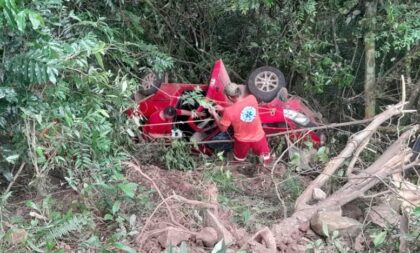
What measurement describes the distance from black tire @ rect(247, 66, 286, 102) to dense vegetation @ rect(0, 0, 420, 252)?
419 millimetres

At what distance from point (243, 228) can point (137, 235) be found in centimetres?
90

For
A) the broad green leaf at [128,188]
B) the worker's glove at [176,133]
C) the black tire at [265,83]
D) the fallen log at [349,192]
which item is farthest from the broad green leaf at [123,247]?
the black tire at [265,83]

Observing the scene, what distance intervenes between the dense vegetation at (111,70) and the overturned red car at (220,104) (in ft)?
1.83

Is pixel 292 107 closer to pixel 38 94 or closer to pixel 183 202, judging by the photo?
pixel 183 202

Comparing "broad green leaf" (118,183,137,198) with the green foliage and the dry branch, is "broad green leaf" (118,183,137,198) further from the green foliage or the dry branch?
the green foliage

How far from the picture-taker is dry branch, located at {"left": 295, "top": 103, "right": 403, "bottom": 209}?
500 centimetres

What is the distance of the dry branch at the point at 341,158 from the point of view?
16.4 ft

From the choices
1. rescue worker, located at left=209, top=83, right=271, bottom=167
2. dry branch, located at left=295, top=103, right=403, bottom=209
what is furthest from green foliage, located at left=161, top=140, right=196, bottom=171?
dry branch, located at left=295, top=103, right=403, bottom=209

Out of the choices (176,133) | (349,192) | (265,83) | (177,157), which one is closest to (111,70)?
(177,157)

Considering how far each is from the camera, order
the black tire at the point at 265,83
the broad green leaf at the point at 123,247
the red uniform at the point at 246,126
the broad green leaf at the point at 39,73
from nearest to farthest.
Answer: the broad green leaf at the point at 39,73 → the broad green leaf at the point at 123,247 → the red uniform at the point at 246,126 → the black tire at the point at 265,83

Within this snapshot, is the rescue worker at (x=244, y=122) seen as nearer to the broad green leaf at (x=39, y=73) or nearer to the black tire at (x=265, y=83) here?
the black tire at (x=265, y=83)

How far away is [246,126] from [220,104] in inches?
17.6

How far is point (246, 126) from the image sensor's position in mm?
6516

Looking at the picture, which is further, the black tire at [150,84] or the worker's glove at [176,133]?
the worker's glove at [176,133]
